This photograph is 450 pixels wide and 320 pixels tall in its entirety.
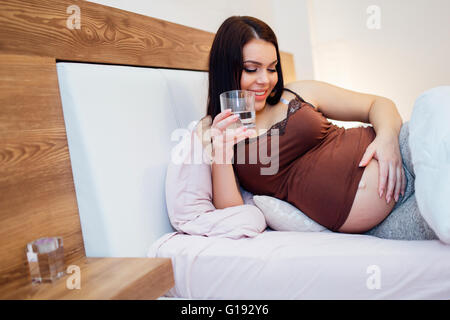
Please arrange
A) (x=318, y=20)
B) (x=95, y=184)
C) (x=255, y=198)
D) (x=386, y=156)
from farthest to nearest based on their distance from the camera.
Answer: (x=318, y=20) < (x=255, y=198) < (x=386, y=156) < (x=95, y=184)

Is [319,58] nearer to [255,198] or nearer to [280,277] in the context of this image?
[255,198]

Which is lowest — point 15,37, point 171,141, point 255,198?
point 255,198

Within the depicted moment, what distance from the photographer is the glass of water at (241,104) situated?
1202 millimetres

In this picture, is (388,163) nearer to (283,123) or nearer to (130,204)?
(283,123)

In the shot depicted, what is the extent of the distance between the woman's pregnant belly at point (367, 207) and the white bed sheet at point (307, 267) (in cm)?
7

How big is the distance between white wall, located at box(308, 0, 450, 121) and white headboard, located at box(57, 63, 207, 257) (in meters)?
1.90

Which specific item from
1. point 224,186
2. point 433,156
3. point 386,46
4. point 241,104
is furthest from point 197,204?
point 386,46

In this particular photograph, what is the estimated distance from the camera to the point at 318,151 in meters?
1.44

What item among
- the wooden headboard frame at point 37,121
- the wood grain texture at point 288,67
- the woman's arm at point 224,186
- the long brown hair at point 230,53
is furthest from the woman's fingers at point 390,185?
the wood grain texture at point 288,67

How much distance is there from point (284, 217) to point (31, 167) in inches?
31.1

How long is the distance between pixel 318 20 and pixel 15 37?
2464 millimetres

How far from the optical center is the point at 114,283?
3.03ft

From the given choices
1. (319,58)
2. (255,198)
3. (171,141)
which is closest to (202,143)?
(171,141)

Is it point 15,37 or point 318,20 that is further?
point 318,20
